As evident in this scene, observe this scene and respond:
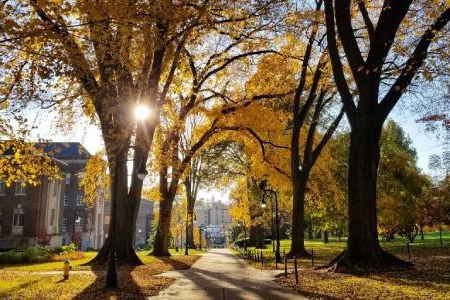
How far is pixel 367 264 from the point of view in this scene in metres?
15.2

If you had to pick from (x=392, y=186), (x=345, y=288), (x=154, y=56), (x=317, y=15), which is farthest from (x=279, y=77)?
(x=392, y=186)

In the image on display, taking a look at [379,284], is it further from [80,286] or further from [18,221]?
[18,221]

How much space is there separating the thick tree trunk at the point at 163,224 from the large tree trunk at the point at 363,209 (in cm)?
1623

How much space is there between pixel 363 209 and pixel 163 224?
1822 centimetres

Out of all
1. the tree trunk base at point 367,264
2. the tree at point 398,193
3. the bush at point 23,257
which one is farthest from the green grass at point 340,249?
the bush at point 23,257

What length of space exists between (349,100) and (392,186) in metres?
28.5

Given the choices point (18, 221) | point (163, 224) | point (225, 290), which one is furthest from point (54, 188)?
point (225, 290)

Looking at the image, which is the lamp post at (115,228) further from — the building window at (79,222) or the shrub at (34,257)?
the building window at (79,222)

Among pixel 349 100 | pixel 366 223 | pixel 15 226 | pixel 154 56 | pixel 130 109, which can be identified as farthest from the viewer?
pixel 15 226

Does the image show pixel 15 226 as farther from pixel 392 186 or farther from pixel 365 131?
pixel 365 131

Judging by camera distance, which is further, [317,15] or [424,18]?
[317,15]

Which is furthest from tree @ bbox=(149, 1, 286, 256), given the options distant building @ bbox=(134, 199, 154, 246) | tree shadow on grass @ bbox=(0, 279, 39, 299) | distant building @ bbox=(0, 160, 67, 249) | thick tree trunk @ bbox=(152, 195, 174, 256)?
distant building @ bbox=(134, 199, 154, 246)

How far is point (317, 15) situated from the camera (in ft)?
67.2

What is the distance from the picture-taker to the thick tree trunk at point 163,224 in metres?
30.7
